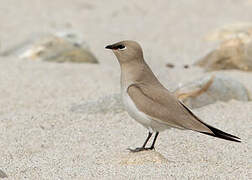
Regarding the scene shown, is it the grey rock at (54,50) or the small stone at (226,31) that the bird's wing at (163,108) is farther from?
the small stone at (226,31)

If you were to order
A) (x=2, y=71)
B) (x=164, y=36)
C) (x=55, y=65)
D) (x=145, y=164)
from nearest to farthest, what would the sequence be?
(x=145, y=164) → (x=2, y=71) → (x=55, y=65) → (x=164, y=36)

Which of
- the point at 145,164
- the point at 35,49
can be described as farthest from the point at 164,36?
the point at 145,164

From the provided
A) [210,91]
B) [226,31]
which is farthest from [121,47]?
[226,31]

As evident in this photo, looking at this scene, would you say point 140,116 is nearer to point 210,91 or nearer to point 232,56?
point 210,91

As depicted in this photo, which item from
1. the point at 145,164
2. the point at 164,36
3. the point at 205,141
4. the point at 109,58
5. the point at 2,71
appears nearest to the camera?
the point at 145,164

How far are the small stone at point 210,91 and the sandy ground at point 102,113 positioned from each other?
0.33 ft

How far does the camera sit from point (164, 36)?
9.98 metres

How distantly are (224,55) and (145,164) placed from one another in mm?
3819

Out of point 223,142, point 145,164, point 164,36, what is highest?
point 145,164

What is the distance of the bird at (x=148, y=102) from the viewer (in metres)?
4.28

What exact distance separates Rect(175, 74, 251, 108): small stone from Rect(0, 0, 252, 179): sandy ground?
10 cm

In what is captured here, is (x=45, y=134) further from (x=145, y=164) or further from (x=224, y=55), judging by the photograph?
(x=224, y=55)

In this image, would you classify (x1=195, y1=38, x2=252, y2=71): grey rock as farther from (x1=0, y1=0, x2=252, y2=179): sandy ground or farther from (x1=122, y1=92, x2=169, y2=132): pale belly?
(x1=122, y1=92, x2=169, y2=132): pale belly

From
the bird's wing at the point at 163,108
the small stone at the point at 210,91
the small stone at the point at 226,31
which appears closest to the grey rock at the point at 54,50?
the small stone at the point at 210,91
